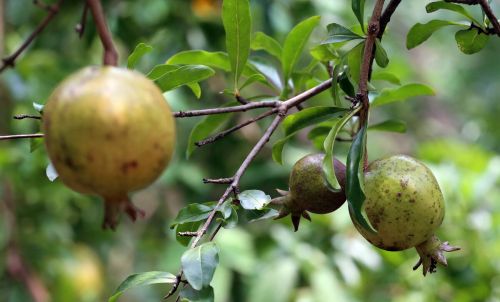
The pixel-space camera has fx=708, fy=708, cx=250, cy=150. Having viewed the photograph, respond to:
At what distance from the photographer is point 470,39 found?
2.97 feet

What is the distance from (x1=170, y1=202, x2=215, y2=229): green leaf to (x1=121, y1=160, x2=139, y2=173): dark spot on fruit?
23 centimetres

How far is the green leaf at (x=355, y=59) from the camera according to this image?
88 cm

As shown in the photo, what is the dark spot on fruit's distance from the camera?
22.7 inches

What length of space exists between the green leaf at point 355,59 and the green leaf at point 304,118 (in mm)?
69

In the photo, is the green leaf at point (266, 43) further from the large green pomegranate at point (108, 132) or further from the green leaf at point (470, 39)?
the large green pomegranate at point (108, 132)

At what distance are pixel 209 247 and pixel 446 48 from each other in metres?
3.58

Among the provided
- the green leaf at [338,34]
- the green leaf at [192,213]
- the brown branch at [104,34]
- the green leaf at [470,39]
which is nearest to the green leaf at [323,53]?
the green leaf at [338,34]

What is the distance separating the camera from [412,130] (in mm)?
3289

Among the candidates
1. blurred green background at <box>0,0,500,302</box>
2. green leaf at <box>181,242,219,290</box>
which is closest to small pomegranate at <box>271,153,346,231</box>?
green leaf at <box>181,242,219,290</box>

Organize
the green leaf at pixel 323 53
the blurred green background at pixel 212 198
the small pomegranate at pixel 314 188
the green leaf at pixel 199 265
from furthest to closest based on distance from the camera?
the blurred green background at pixel 212 198 → the green leaf at pixel 323 53 → the small pomegranate at pixel 314 188 → the green leaf at pixel 199 265

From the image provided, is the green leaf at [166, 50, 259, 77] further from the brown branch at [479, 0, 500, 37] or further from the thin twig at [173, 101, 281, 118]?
the brown branch at [479, 0, 500, 37]

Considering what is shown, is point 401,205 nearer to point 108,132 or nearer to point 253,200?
point 253,200

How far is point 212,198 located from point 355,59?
1461 mm

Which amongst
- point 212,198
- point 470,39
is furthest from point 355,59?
point 212,198
